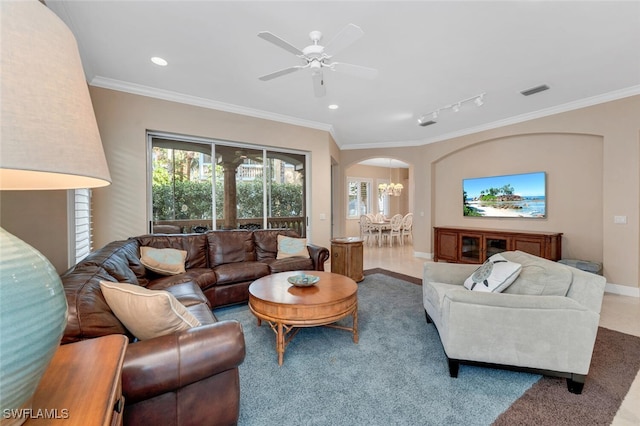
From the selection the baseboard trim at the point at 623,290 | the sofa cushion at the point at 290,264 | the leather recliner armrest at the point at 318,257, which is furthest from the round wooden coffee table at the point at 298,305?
the baseboard trim at the point at 623,290

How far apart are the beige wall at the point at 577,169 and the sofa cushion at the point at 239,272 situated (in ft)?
14.9

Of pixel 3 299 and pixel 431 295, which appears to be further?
pixel 431 295

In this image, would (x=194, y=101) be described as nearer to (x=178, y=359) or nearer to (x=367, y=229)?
(x=178, y=359)

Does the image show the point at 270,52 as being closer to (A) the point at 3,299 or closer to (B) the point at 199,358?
(B) the point at 199,358

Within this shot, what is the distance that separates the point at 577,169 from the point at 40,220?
22.2 ft

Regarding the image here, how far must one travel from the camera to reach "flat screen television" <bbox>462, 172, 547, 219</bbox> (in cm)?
485

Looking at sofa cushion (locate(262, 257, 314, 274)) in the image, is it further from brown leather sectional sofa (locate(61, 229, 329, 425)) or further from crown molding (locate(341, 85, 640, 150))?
crown molding (locate(341, 85, 640, 150))

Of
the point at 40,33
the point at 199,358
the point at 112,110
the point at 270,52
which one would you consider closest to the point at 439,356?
the point at 199,358

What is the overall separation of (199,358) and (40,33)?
4.20 feet

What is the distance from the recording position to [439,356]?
225 centimetres

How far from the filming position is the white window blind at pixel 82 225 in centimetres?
281

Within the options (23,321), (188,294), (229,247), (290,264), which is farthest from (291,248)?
(23,321)

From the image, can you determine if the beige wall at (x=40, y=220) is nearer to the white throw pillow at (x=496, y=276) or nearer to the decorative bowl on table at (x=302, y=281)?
the decorative bowl on table at (x=302, y=281)

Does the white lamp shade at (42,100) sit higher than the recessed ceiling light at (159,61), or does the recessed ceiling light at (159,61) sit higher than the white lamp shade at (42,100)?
the recessed ceiling light at (159,61)
